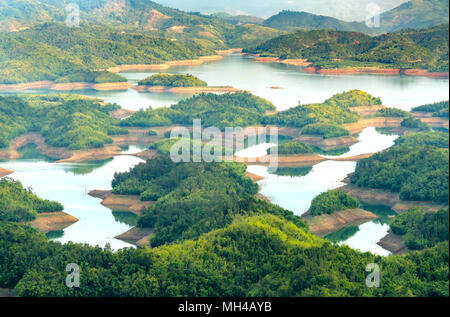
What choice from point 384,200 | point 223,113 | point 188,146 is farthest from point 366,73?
point 384,200

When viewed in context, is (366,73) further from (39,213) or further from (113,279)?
(113,279)

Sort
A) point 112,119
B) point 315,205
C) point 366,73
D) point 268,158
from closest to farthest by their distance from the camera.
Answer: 1. point 315,205
2. point 268,158
3. point 112,119
4. point 366,73

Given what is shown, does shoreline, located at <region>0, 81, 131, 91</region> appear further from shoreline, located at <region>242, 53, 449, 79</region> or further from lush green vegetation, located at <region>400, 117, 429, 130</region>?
lush green vegetation, located at <region>400, 117, 429, 130</region>

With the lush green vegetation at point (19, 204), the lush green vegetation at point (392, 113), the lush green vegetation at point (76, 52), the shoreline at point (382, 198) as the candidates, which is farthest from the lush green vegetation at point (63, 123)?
the lush green vegetation at point (76, 52)

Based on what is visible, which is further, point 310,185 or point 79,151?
point 79,151

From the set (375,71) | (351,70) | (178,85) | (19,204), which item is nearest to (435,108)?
(375,71)

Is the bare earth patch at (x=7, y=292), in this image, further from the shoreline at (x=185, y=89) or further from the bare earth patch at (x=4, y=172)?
the shoreline at (x=185, y=89)

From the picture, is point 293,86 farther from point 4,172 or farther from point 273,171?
point 4,172
